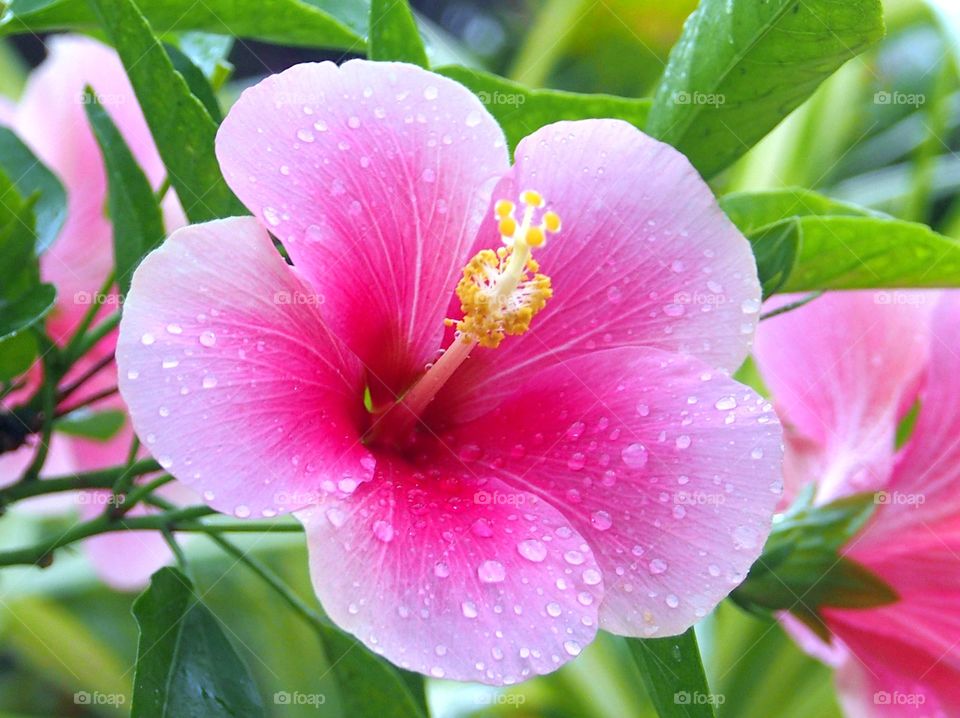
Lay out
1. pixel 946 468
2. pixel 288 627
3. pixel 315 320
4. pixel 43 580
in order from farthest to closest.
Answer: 1. pixel 288 627
2. pixel 43 580
3. pixel 946 468
4. pixel 315 320

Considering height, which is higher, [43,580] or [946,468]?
[946,468]

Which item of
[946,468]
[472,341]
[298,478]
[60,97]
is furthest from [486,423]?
[60,97]

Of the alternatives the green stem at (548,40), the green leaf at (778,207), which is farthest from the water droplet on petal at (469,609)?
the green stem at (548,40)

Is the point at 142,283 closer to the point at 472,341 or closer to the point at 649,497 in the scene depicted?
the point at 472,341

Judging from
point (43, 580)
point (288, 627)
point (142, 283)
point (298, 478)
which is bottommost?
point (288, 627)

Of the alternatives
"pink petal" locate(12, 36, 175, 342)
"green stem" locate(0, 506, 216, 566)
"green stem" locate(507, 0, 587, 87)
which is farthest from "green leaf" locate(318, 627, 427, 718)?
"green stem" locate(507, 0, 587, 87)

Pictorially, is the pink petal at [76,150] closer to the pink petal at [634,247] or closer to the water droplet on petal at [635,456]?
the pink petal at [634,247]
